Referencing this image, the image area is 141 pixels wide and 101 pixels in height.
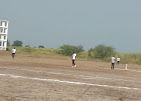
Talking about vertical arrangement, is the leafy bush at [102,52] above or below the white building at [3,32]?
below

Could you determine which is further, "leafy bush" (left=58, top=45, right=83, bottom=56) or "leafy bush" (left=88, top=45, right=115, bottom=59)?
"leafy bush" (left=58, top=45, right=83, bottom=56)

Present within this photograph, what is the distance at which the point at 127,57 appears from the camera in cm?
8862

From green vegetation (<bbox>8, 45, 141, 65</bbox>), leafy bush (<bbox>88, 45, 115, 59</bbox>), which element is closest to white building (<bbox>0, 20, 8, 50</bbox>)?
green vegetation (<bbox>8, 45, 141, 65</bbox>)

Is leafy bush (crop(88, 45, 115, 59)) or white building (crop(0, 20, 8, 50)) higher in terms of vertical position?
white building (crop(0, 20, 8, 50))

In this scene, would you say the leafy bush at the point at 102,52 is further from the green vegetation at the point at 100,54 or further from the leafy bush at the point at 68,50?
the leafy bush at the point at 68,50

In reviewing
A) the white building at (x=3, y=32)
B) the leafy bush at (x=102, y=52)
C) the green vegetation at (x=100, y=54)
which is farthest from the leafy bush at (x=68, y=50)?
the white building at (x=3, y=32)

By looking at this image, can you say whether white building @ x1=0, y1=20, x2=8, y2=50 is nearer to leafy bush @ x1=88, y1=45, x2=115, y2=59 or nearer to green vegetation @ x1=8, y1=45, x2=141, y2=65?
green vegetation @ x1=8, y1=45, x2=141, y2=65

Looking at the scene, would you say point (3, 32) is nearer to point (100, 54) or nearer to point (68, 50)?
point (68, 50)

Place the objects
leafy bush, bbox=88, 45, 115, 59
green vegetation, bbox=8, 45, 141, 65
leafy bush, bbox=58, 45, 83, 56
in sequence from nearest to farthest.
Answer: green vegetation, bbox=8, 45, 141, 65 < leafy bush, bbox=88, 45, 115, 59 < leafy bush, bbox=58, 45, 83, 56

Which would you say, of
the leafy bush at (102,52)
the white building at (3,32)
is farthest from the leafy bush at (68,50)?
the white building at (3,32)

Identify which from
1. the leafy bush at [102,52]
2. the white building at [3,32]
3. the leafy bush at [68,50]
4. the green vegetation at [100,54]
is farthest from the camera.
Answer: the white building at [3,32]

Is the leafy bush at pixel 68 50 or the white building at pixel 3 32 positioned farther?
the white building at pixel 3 32

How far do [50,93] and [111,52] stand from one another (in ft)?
270

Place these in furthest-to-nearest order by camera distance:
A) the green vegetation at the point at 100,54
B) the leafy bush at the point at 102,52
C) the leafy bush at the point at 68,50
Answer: the leafy bush at the point at 68,50 → the leafy bush at the point at 102,52 → the green vegetation at the point at 100,54
